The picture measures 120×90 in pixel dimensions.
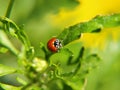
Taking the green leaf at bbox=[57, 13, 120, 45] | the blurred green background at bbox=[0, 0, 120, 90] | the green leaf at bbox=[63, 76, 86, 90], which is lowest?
the green leaf at bbox=[63, 76, 86, 90]

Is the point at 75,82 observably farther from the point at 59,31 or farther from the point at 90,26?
the point at 59,31

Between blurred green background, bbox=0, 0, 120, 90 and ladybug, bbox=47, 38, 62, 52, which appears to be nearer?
ladybug, bbox=47, 38, 62, 52

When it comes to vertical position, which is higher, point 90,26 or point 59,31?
point 59,31

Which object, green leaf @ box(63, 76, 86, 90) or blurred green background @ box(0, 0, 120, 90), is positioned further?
blurred green background @ box(0, 0, 120, 90)

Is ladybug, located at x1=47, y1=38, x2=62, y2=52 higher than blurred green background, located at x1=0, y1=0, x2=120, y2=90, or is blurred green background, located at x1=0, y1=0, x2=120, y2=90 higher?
blurred green background, located at x1=0, y1=0, x2=120, y2=90

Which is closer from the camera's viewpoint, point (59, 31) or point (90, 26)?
point (90, 26)

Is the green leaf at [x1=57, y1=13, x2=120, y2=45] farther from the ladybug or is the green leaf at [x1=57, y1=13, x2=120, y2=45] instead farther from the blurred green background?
the blurred green background

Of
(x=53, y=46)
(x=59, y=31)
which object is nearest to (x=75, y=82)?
(x=53, y=46)

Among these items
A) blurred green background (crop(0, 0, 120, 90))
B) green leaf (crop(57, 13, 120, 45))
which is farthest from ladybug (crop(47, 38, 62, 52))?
blurred green background (crop(0, 0, 120, 90))
